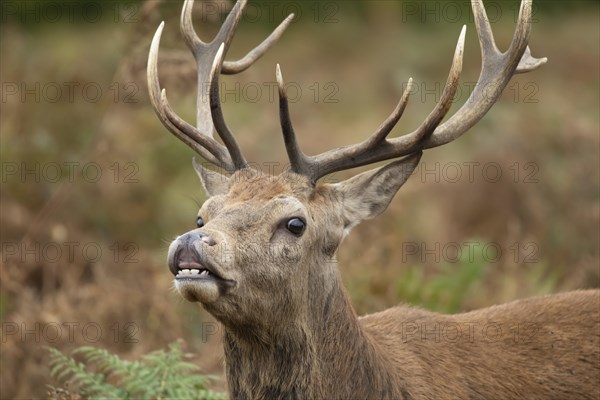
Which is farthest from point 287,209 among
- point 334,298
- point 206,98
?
point 206,98

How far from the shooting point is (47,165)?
10.3 metres

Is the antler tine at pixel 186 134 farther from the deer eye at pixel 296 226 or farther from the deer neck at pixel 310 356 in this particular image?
the deer neck at pixel 310 356

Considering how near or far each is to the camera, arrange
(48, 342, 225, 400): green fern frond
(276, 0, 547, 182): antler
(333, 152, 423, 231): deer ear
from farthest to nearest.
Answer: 1. (48, 342, 225, 400): green fern frond
2. (333, 152, 423, 231): deer ear
3. (276, 0, 547, 182): antler

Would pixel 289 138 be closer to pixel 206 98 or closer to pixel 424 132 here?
pixel 424 132

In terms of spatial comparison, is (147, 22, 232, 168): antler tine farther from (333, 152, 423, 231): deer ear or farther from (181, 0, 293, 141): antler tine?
(333, 152, 423, 231): deer ear

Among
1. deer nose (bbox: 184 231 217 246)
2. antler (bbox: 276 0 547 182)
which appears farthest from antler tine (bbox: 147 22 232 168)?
deer nose (bbox: 184 231 217 246)

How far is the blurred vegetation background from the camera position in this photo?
8164mm

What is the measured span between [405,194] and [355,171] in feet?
3.75

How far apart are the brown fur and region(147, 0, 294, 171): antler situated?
178mm

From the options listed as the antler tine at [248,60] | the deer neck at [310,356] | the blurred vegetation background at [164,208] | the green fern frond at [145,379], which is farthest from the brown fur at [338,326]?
the blurred vegetation background at [164,208]

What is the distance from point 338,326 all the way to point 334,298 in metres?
0.16

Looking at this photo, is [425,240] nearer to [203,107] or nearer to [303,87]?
[203,107]

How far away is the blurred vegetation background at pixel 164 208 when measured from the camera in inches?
321

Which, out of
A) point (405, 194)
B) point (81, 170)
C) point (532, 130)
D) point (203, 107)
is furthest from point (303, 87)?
point (203, 107)
